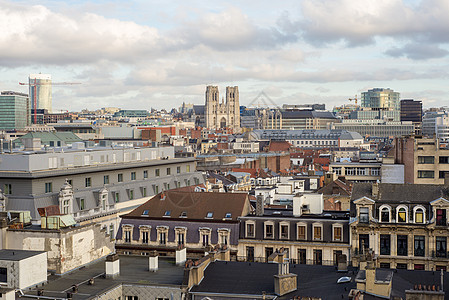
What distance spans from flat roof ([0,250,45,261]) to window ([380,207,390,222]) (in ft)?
113

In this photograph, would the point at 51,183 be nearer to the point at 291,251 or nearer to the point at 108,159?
the point at 108,159

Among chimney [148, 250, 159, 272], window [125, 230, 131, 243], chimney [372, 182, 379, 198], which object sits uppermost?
chimney [372, 182, 379, 198]

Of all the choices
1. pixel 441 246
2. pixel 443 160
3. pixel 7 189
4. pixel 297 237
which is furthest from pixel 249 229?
pixel 443 160

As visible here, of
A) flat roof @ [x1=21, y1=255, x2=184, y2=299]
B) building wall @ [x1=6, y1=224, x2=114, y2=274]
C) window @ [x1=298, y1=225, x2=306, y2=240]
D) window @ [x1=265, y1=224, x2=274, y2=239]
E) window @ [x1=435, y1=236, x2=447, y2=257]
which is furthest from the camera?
window @ [x1=265, y1=224, x2=274, y2=239]

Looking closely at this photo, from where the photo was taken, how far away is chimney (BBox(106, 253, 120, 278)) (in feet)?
152

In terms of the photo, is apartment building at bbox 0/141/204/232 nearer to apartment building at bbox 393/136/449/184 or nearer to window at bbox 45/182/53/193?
window at bbox 45/182/53/193

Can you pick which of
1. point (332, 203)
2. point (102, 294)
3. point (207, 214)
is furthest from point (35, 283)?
point (332, 203)

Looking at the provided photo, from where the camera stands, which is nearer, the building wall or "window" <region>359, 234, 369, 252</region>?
the building wall

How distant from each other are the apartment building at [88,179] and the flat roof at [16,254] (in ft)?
68.6

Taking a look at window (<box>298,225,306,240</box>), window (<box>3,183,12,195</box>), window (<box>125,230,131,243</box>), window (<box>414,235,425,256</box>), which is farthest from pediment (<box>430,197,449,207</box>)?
window (<box>3,183,12,195</box>)

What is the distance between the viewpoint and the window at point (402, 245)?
206 ft

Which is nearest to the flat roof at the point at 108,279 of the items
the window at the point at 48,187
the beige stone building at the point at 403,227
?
the beige stone building at the point at 403,227

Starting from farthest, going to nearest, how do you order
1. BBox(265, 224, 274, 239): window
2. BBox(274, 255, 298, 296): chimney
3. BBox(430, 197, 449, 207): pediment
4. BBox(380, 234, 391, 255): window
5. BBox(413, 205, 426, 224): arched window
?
BBox(265, 224, 274, 239): window < BBox(380, 234, 391, 255): window < BBox(413, 205, 426, 224): arched window < BBox(430, 197, 449, 207): pediment < BBox(274, 255, 298, 296): chimney

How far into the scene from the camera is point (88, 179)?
8275 centimetres
